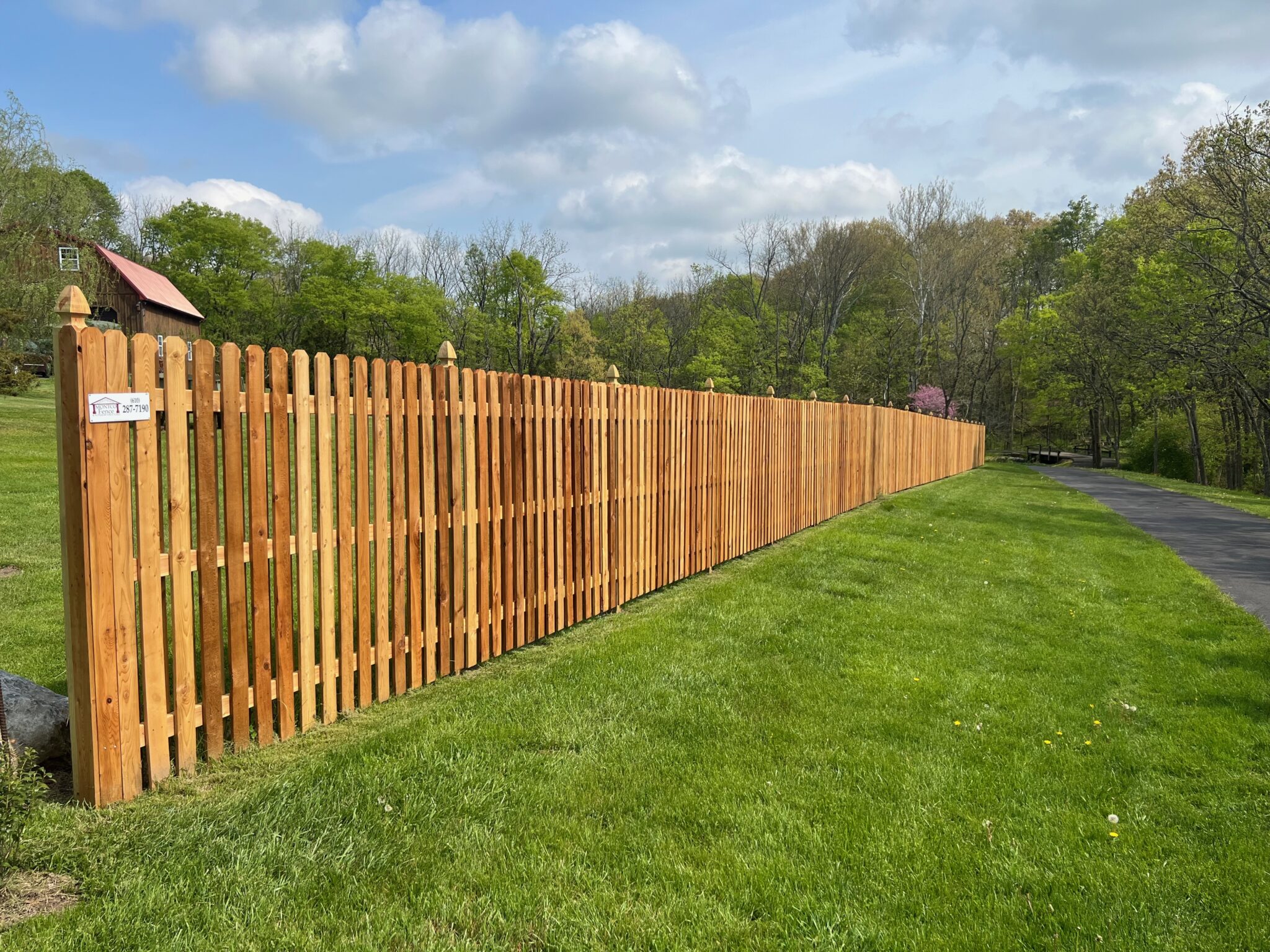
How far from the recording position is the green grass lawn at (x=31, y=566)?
4461mm

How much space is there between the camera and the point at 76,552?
2.94 metres

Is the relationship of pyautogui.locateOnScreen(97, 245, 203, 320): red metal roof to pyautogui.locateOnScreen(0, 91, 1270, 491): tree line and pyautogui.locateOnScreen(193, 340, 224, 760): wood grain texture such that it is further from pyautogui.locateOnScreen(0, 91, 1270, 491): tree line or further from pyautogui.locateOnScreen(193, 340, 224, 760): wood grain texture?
pyautogui.locateOnScreen(193, 340, 224, 760): wood grain texture

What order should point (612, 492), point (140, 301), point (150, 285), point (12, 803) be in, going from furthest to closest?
point (150, 285)
point (140, 301)
point (612, 492)
point (12, 803)

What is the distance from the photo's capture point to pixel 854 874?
2.66 meters

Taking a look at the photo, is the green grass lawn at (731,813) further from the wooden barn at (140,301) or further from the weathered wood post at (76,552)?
the wooden barn at (140,301)

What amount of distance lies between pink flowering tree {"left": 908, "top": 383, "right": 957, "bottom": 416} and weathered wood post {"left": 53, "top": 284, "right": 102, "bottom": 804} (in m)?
47.3

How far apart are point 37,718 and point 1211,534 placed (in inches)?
596

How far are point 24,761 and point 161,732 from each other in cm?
53

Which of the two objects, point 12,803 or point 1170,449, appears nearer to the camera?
point 12,803

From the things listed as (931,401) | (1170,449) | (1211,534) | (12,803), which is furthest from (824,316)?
(12,803)

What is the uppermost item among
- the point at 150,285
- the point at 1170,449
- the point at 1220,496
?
the point at 150,285

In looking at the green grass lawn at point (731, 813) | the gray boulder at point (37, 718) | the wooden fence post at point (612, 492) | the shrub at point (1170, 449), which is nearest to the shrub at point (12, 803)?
the green grass lawn at point (731, 813)

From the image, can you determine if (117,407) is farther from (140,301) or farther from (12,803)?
(140,301)

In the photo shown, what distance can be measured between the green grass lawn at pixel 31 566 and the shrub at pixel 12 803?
1.78 metres
